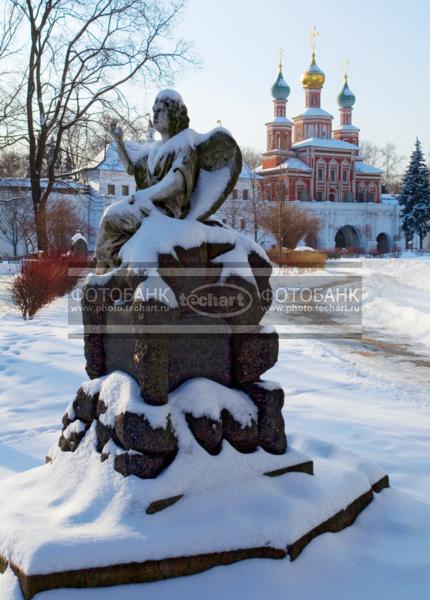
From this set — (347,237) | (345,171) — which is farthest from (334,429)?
(345,171)

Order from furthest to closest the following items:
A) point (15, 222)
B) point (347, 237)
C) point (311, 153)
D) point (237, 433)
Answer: point (347, 237) < point (311, 153) < point (15, 222) < point (237, 433)

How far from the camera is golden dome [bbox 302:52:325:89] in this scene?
50.8 m

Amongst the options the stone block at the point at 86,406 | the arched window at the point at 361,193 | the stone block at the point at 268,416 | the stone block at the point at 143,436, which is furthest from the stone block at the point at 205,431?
the arched window at the point at 361,193

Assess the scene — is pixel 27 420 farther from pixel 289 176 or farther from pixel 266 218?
pixel 289 176

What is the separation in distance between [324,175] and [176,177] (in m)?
49.1

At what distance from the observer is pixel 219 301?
3385mm

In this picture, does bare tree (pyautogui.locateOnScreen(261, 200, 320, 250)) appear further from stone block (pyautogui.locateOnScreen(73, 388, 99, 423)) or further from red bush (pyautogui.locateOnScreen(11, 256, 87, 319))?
stone block (pyautogui.locateOnScreen(73, 388, 99, 423))

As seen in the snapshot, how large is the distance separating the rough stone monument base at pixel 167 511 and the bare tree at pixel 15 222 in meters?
32.5

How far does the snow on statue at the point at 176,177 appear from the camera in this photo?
3.38 meters

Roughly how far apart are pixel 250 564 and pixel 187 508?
0.40 m

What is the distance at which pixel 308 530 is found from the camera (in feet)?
9.52

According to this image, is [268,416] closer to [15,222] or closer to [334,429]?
[334,429]

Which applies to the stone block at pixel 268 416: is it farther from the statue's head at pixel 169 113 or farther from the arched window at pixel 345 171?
the arched window at pixel 345 171

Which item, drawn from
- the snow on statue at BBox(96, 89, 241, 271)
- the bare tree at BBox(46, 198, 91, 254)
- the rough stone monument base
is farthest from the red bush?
the bare tree at BBox(46, 198, 91, 254)
